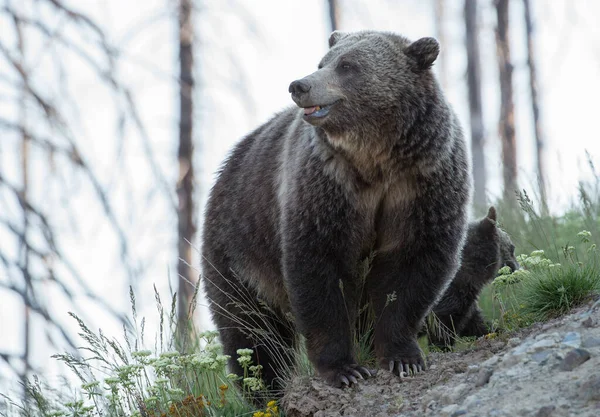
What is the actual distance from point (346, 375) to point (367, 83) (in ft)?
5.71

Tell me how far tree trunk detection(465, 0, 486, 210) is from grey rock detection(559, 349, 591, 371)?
10.1 m

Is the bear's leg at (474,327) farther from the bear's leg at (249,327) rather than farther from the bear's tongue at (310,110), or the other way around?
the bear's tongue at (310,110)

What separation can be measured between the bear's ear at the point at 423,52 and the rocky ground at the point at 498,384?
172 cm

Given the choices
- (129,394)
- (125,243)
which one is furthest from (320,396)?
(125,243)

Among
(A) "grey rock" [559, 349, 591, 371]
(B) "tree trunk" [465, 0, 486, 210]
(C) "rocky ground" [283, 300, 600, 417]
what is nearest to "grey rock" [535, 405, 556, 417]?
(C) "rocky ground" [283, 300, 600, 417]

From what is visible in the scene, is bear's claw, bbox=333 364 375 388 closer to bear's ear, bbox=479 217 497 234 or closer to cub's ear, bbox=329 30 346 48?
bear's ear, bbox=479 217 497 234

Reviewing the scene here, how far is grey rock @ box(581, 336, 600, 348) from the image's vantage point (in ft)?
12.5

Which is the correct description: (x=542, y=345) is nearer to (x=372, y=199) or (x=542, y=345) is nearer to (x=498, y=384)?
(x=498, y=384)

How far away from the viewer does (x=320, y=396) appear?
470cm

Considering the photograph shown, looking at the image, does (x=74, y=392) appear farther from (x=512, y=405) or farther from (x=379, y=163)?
(x=512, y=405)

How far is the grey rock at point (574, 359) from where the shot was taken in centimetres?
371

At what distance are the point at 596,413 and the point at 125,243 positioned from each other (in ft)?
11.1

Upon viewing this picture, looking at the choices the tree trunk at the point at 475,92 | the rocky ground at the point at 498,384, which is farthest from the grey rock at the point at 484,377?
the tree trunk at the point at 475,92

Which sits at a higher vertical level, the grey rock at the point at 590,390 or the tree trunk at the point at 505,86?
the tree trunk at the point at 505,86
